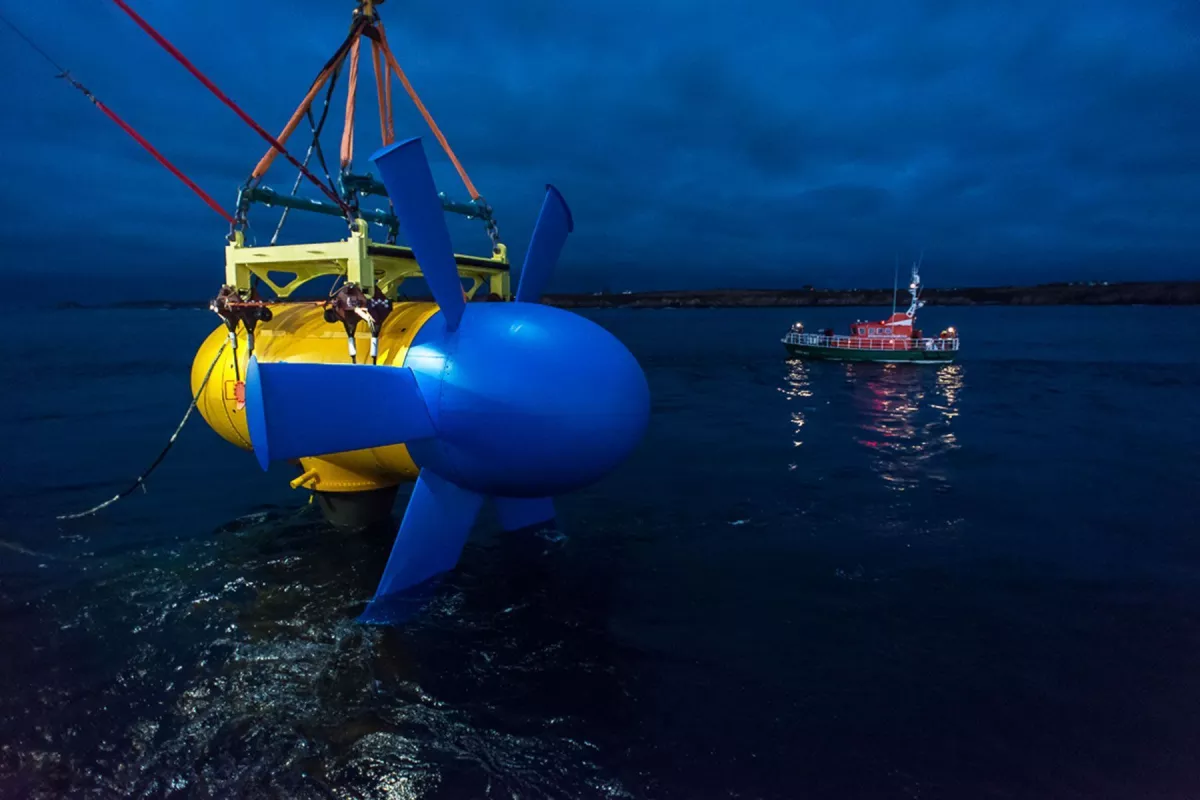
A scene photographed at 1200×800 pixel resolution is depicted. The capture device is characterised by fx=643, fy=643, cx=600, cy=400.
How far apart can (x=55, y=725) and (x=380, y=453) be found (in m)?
3.36

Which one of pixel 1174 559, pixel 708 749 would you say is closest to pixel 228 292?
→ pixel 708 749

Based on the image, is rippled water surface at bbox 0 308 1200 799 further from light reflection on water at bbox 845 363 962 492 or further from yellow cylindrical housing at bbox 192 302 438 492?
yellow cylindrical housing at bbox 192 302 438 492

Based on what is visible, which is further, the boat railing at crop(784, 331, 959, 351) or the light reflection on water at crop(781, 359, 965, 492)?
the boat railing at crop(784, 331, 959, 351)

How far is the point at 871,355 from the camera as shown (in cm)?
4197

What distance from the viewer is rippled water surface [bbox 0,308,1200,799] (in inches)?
187

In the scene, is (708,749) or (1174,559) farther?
(1174,559)

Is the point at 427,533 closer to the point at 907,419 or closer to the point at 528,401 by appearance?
the point at 528,401

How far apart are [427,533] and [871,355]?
40.8 metres

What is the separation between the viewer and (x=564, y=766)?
4.77 meters

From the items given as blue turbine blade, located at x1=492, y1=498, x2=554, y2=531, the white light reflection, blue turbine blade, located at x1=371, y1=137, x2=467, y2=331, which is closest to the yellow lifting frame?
blue turbine blade, located at x1=371, y1=137, x2=467, y2=331

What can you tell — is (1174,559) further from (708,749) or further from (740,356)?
(740,356)

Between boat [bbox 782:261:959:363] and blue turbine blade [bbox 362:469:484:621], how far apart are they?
4003 cm

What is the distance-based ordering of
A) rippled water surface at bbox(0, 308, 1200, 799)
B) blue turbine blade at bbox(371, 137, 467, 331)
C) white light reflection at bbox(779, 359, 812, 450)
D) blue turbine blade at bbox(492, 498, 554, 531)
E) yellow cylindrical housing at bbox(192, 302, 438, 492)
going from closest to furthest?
rippled water surface at bbox(0, 308, 1200, 799) → blue turbine blade at bbox(371, 137, 467, 331) → yellow cylindrical housing at bbox(192, 302, 438, 492) → blue turbine blade at bbox(492, 498, 554, 531) → white light reflection at bbox(779, 359, 812, 450)

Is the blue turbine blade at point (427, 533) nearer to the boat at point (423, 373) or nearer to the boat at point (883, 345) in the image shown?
the boat at point (423, 373)
